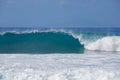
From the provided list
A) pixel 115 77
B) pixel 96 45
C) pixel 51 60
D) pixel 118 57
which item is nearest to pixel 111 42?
pixel 96 45

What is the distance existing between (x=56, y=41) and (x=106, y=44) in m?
3.09

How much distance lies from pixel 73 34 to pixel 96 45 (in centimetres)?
300

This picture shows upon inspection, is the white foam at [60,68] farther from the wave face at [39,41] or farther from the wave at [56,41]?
the wave face at [39,41]

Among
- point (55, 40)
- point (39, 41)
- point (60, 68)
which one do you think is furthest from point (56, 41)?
point (60, 68)

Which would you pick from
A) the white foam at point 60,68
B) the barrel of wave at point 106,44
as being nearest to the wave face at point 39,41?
the barrel of wave at point 106,44

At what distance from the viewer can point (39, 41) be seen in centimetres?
1909

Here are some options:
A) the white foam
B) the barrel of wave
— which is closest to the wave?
the barrel of wave

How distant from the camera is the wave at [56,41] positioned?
16.9 meters

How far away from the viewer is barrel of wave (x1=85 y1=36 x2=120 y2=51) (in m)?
16.5

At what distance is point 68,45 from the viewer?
1803 centimetres

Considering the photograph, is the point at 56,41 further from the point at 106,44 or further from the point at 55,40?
the point at 106,44

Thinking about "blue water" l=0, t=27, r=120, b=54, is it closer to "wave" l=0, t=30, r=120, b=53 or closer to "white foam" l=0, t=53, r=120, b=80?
"wave" l=0, t=30, r=120, b=53

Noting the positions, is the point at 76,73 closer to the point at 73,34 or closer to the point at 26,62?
the point at 26,62

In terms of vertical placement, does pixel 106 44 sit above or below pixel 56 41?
above
